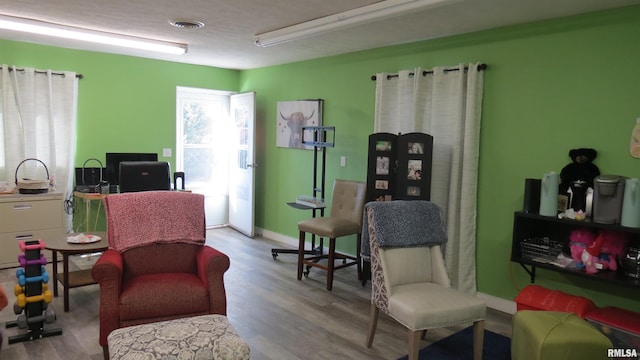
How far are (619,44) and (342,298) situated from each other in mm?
2916

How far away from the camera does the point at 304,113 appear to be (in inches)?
219

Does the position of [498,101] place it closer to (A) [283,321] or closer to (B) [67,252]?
(A) [283,321]

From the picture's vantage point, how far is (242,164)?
642cm

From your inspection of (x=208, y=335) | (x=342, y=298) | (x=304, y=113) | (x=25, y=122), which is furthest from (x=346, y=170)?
(x=25, y=122)

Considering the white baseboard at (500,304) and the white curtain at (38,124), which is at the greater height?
the white curtain at (38,124)

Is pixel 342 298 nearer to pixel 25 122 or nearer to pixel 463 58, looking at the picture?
pixel 463 58

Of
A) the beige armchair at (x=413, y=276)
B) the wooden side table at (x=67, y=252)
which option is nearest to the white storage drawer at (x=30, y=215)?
the wooden side table at (x=67, y=252)

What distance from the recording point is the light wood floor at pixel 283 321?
296 cm

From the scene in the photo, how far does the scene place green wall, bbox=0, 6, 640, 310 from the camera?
125 inches

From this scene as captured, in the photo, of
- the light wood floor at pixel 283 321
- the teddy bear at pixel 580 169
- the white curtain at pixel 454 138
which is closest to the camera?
the light wood floor at pixel 283 321

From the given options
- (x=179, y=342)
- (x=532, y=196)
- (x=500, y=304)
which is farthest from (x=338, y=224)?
(x=179, y=342)

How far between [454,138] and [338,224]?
134 cm

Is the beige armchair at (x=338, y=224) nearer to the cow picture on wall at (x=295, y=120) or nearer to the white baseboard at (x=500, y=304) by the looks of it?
the cow picture on wall at (x=295, y=120)

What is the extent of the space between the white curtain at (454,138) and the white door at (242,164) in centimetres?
252
